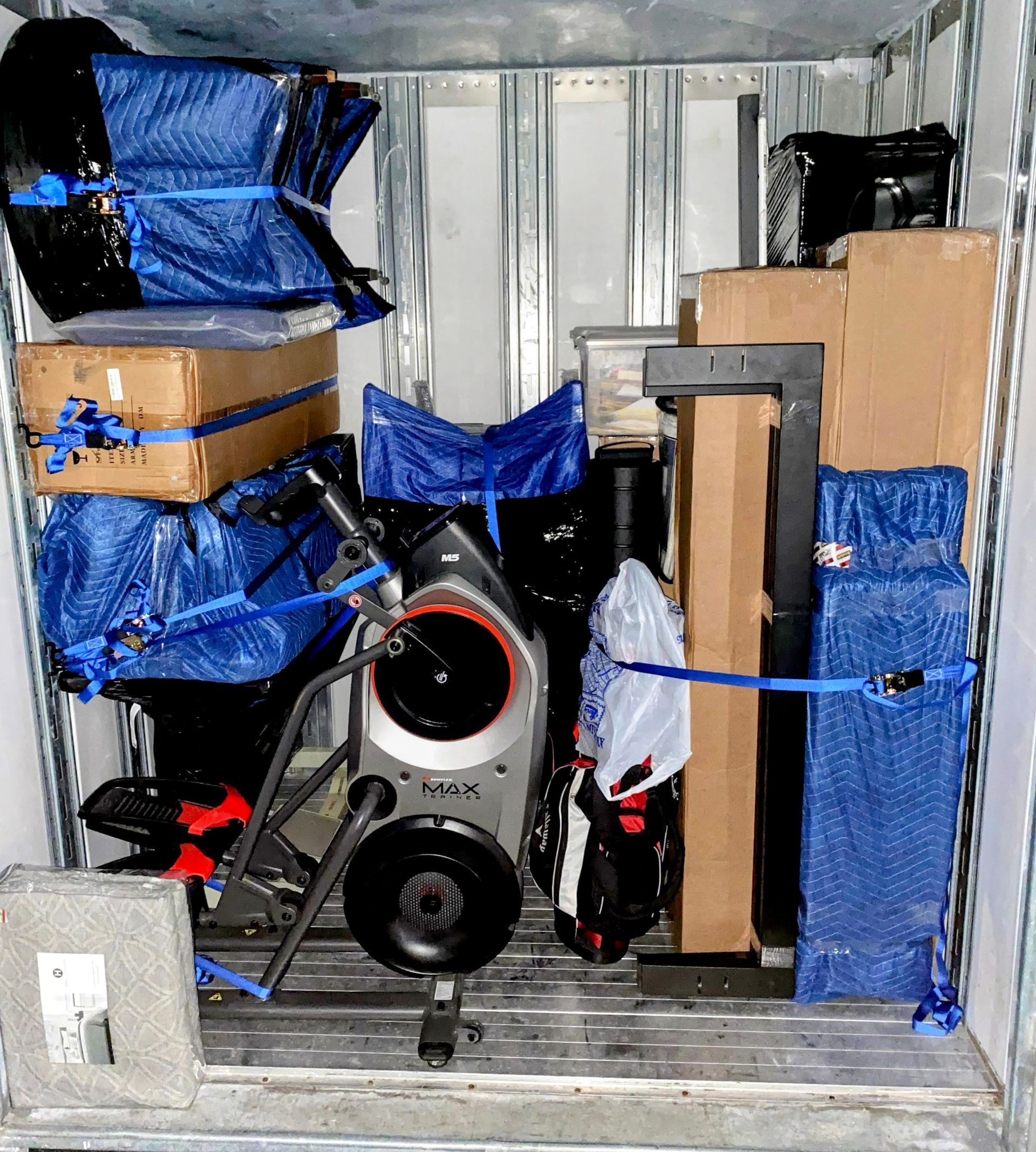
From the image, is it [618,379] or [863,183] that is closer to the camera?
[863,183]

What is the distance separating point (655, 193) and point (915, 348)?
116 cm

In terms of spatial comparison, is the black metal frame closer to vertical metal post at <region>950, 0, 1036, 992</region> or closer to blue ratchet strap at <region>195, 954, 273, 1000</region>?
vertical metal post at <region>950, 0, 1036, 992</region>

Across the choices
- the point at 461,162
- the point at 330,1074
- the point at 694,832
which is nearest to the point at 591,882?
the point at 694,832

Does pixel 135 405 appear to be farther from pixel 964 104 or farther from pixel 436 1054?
pixel 964 104

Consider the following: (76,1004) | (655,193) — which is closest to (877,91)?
(655,193)

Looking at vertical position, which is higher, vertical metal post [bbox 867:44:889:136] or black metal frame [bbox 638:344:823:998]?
vertical metal post [bbox 867:44:889:136]

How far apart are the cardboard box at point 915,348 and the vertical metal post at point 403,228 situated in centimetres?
135

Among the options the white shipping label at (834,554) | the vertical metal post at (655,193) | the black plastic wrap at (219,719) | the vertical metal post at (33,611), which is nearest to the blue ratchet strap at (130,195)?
the vertical metal post at (33,611)

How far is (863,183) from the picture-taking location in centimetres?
208

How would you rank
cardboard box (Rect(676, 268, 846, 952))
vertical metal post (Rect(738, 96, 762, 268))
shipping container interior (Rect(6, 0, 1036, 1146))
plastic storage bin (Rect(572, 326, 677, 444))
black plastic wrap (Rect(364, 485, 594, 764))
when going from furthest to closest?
1. plastic storage bin (Rect(572, 326, 677, 444))
2. black plastic wrap (Rect(364, 485, 594, 764))
3. vertical metal post (Rect(738, 96, 762, 268))
4. cardboard box (Rect(676, 268, 846, 952))
5. shipping container interior (Rect(6, 0, 1036, 1146))

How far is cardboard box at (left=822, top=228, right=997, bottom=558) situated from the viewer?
1.89 metres

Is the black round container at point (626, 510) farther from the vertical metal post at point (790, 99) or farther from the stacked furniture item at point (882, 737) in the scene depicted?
the vertical metal post at point (790, 99)

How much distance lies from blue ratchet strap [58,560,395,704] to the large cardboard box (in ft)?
2.52

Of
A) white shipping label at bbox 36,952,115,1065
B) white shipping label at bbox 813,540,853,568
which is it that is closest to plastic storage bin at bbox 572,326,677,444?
white shipping label at bbox 813,540,853,568
